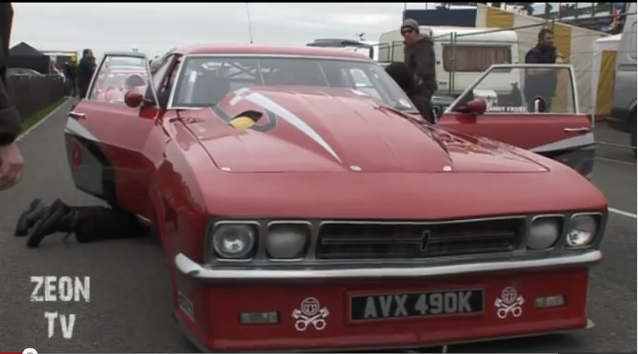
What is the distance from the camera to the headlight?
3408 millimetres

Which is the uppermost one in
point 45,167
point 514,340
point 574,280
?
point 574,280

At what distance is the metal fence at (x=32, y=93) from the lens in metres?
18.7

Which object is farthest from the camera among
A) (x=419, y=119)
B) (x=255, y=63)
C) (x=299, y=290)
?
(x=255, y=63)

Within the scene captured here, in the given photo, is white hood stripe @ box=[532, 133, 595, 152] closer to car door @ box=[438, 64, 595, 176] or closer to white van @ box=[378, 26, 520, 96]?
car door @ box=[438, 64, 595, 176]

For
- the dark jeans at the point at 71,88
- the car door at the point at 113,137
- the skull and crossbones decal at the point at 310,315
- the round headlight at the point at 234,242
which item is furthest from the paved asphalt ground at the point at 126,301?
the dark jeans at the point at 71,88

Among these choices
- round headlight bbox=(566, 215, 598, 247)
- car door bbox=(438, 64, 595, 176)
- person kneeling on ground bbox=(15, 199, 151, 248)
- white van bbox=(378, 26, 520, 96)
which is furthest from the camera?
white van bbox=(378, 26, 520, 96)

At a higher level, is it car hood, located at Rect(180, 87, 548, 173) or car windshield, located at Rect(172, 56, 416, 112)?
car windshield, located at Rect(172, 56, 416, 112)

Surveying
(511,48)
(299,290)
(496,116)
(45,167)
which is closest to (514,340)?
(299,290)

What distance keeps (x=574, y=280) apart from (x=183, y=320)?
172 cm

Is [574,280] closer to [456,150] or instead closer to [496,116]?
[456,150]

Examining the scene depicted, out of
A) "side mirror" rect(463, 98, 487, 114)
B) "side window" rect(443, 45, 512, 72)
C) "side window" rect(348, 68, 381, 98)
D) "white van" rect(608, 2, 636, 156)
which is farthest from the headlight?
"side window" rect(443, 45, 512, 72)

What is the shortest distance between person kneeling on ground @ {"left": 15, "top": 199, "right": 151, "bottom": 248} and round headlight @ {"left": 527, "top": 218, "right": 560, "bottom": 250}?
3248mm

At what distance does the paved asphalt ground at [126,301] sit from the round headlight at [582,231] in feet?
1.63

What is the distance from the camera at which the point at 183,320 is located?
12.3 ft
